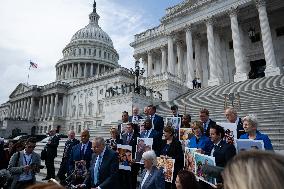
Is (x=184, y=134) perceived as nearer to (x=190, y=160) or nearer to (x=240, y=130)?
(x=240, y=130)

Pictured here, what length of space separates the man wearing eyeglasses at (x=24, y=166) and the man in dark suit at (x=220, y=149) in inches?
177

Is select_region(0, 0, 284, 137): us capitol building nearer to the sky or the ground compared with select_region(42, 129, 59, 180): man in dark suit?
nearer to the sky

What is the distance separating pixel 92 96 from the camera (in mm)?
65125

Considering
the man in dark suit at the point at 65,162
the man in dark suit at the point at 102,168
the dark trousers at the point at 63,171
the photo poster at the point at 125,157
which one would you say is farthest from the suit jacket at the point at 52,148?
the man in dark suit at the point at 102,168

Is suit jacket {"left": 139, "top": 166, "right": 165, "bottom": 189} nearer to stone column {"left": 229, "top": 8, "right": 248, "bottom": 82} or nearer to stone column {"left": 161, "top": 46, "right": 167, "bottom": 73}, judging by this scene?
stone column {"left": 229, "top": 8, "right": 248, "bottom": 82}

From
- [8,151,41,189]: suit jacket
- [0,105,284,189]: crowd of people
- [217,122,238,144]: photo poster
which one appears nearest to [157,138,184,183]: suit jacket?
[0,105,284,189]: crowd of people

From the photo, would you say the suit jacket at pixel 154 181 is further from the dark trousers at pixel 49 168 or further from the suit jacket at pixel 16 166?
the dark trousers at pixel 49 168

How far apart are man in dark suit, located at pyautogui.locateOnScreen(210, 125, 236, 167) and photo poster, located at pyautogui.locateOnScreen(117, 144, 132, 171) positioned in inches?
98.0

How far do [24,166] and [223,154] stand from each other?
4796mm

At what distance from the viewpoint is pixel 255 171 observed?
3.94 feet

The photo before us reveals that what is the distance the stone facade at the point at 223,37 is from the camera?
28694 mm

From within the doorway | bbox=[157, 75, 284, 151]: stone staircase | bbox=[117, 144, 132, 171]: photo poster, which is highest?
the doorway

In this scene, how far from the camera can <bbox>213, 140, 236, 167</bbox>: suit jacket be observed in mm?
4887

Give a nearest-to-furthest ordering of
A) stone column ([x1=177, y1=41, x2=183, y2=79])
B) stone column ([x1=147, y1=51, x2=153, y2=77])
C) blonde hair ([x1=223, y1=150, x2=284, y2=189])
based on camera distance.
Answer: blonde hair ([x1=223, y1=150, x2=284, y2=189]) < stone column ([x1=177, y1=41, x2=183, y2=79]) < stone column ([x1=147, y1=51, x2=153, y2=77])
